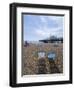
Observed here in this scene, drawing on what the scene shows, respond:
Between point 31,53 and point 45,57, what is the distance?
92mm

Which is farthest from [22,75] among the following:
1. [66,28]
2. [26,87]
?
[66,28]

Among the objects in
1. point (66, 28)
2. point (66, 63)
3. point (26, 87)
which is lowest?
point (26, 87)

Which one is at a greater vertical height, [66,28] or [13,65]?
[66,28]

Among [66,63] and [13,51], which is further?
[66,63]

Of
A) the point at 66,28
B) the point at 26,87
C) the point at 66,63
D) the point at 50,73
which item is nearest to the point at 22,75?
the point at 26,87

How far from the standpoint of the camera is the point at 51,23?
1.66 metres

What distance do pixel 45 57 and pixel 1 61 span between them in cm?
27

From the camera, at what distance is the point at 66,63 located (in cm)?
171

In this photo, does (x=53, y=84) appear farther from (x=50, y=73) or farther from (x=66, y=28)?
(x=66, y=28)

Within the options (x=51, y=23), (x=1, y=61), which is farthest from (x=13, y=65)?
(x=51, y=23)

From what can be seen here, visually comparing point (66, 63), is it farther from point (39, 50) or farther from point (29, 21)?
point (29, 21)

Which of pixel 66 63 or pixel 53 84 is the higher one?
pixel 66 63

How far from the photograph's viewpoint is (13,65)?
1.56 meters

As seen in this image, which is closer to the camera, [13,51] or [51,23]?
[13,51]
